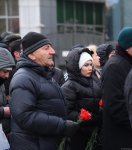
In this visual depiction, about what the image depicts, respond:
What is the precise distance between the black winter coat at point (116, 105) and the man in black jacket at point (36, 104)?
448 millimetres

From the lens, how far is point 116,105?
232 inches

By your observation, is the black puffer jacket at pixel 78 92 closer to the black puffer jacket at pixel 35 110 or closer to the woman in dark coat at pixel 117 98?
the woman in dark coat at pixel 117 98

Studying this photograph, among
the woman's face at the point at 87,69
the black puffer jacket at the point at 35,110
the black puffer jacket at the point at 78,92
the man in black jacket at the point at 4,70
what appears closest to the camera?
the black puffer jacket at the point at 35,110

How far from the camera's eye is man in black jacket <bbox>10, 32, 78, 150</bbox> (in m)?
5.49

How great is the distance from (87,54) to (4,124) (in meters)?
1.40

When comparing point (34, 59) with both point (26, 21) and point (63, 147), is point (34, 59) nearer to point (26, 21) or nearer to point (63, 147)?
point (63, 147)

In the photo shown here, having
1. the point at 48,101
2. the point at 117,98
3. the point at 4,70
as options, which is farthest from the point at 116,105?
the point at 4,70

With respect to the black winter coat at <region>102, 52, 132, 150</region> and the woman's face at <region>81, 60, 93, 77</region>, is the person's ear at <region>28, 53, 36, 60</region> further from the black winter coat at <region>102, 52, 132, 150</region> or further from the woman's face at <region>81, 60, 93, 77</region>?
the woman's face at <region>81, 60, 93, 77</region>

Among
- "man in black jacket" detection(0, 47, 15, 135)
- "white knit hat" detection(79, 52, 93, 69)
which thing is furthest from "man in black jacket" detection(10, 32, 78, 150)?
"white knit hat" detection(79, 52, 93, 69)

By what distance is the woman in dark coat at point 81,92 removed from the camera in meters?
6.99

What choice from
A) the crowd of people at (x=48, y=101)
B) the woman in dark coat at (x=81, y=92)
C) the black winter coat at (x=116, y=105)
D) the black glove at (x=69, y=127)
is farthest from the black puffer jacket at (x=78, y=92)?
the black glove at (x=69, y=127)

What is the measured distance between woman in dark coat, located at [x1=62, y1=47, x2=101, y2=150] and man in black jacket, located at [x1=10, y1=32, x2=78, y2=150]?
3.84 feet

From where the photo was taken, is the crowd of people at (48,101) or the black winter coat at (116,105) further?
the black winter coat at (116,105)

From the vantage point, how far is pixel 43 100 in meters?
5.62
